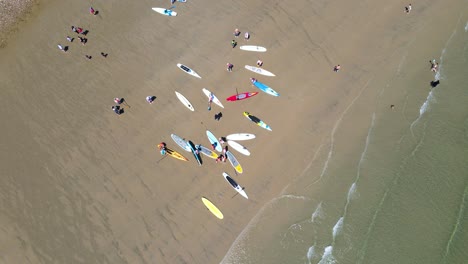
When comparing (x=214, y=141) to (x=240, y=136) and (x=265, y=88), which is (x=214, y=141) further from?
(x=265, y=88)

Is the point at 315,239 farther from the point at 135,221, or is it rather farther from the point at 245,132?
the point at 135,221

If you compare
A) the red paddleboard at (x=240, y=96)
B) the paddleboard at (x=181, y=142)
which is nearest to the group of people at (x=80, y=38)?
the paddleboard at (x=181, y=142)

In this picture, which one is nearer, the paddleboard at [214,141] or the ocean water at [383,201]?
the ocean water at [383,201]

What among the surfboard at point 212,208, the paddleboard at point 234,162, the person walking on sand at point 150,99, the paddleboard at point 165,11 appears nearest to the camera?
the surfboard at point 212,208

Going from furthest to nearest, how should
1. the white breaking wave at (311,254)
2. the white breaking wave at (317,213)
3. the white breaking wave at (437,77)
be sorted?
1. the white breaking wave at (437,77)
2. the white breaking wave at (317,213)
3. the white breaking wave at (311,254)

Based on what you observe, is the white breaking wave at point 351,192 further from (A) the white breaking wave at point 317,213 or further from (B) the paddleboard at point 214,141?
(B) the paddleboard at point 214,141

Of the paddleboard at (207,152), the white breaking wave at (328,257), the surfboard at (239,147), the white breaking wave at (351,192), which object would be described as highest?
the white breaking wave at (351,192)

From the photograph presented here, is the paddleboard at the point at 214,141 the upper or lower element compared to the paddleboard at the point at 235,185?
upper

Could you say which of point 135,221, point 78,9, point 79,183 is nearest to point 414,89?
point 135,221
